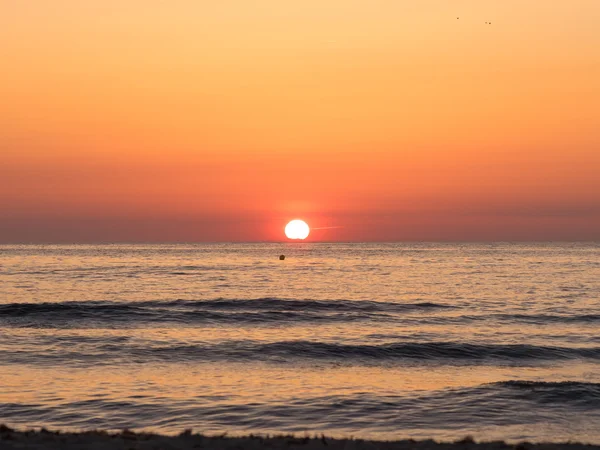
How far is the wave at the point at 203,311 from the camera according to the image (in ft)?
135

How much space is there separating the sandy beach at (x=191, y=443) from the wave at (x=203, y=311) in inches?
1039

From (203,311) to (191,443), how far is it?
32906 millimetres

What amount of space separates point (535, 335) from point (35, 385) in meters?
25.1

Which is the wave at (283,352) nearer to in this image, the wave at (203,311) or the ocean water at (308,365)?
the ocean water at (308,365)

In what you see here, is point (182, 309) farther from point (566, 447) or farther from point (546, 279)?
point (546, 279)

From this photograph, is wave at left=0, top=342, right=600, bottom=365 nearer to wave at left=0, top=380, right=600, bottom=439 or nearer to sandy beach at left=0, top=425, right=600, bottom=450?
wave at left=0, top=380, right=600, bottom=439

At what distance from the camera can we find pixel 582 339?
33.1m

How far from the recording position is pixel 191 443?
42.3 feet

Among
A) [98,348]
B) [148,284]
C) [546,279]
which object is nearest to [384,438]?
[98,348]

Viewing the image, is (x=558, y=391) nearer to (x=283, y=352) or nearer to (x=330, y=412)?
(x=330, y=412)

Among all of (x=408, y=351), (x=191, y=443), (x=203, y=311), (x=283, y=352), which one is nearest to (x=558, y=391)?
(x=408, y=351)

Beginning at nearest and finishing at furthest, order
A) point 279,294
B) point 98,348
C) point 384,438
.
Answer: point 384,438
point 98,348
point 279,294

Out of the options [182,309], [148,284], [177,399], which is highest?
[148,284]

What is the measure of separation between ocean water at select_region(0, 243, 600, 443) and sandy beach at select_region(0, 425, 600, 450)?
281 cm
